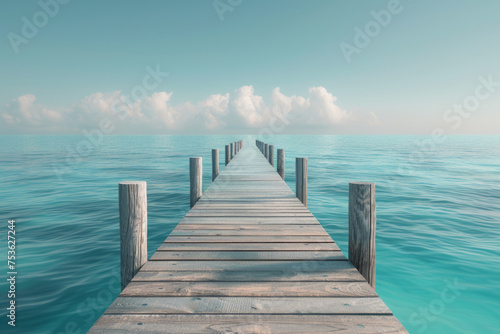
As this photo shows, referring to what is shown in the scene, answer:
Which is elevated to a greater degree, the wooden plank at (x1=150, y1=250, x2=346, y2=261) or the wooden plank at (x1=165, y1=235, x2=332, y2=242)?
the wooden plank at (x1=165, y1=235, x2=332, y2=242)

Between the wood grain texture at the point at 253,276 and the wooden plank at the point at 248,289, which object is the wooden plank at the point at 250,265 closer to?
the wood grain texture at the point at 253,276

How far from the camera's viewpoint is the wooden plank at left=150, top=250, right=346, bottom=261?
3129 millimetres

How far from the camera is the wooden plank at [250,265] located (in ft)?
9.42

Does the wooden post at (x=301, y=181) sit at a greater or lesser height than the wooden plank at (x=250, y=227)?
greater

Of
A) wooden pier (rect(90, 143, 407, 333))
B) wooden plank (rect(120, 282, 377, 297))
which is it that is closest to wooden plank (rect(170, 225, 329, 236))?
wooden pier (rect(90, 143, 407, 333))

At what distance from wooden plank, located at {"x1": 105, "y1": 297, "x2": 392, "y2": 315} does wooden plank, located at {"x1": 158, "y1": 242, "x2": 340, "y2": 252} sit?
1.06 metres

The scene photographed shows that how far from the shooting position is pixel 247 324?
202 centimetres

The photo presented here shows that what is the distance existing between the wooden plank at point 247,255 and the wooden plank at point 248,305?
79 cm

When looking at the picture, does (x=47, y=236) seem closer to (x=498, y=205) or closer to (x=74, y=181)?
(x=74, y=181)

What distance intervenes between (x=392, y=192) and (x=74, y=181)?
661 inches

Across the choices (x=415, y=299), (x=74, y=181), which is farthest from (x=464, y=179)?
(x=74, y=181)

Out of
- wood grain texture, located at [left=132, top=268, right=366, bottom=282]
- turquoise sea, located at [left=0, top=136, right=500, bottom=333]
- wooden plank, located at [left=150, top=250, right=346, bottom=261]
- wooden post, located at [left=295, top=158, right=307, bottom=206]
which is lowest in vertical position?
turquoise sea, located at [left=0, top=136, right=500, bottom=333]

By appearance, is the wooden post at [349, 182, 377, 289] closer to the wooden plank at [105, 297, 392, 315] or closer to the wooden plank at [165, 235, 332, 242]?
the wooden plank at [105, 297, 392, 315]

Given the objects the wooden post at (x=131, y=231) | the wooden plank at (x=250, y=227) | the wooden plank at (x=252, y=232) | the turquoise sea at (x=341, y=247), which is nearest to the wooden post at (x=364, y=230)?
the wooden plank at (x=252, y=232)
